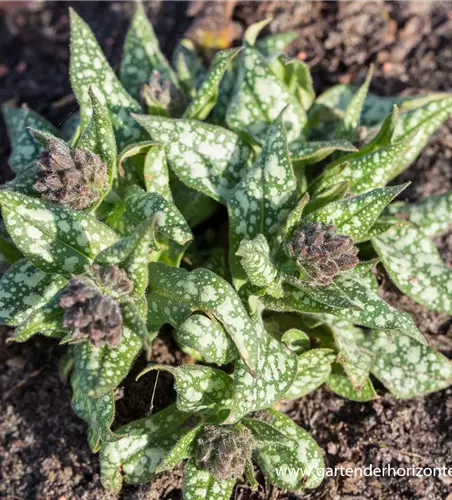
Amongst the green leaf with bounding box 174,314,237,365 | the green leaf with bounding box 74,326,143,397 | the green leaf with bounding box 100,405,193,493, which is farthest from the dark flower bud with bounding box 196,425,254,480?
the green leaf with bounding box 74,326,143,397

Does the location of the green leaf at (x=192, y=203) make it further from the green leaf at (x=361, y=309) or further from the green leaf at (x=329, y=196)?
the green leaf at (x=361, y=309)

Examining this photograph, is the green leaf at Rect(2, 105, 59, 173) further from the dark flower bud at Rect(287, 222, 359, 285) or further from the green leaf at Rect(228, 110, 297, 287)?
the dark flower bud at Rect(287, 222, 359, 285)

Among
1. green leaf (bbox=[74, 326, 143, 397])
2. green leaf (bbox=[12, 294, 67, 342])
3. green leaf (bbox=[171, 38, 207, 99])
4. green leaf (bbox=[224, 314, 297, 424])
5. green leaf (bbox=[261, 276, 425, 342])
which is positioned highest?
green leaf (bbox=[171, 38, 207, 99])

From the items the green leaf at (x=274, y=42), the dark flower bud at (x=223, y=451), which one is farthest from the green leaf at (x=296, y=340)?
the green leaf at (x=274, y=42)

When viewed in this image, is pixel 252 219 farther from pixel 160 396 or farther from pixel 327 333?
pixel 160 396

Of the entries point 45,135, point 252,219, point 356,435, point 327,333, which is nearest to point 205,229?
point 252,219

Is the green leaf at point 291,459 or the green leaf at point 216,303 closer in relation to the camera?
the green leaf at point 216,303
